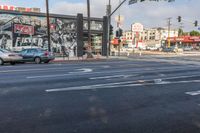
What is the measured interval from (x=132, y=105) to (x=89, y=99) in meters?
1.30

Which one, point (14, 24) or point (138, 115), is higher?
point (14, 24)

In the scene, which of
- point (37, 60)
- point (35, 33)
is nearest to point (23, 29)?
point (35, 33)

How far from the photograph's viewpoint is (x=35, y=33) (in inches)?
1515

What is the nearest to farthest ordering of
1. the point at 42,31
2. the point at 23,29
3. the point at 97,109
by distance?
the point at 97,109 < the point at 23,29 < the point at 42,31

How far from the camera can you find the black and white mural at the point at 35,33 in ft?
119

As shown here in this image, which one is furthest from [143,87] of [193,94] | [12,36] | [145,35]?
[145,35]

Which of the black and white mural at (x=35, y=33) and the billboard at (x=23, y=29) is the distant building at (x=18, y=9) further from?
the billboard at (x=23, y=29)

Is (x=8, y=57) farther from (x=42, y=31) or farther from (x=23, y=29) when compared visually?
(x=42, y=31)

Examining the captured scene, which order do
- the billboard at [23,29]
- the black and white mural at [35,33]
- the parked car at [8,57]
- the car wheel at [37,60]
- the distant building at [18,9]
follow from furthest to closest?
the distant building at [18,9] → the billboard at [23,29] → the black and white mural at [35,33] → the car wheel at [37,60] → the parked car at [8,57]

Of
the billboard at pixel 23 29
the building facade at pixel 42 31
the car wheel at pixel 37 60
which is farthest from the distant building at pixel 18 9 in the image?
the car wheel at pixel 37 60

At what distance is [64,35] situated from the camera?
1629 inches

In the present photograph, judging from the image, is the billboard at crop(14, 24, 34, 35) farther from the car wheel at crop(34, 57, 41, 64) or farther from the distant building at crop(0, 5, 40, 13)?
the car wheel at crop(34, 57, 41, 64)

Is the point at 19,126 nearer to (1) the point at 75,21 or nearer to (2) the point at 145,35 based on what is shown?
(1) the point at 75,21

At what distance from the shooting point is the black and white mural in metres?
36.2
